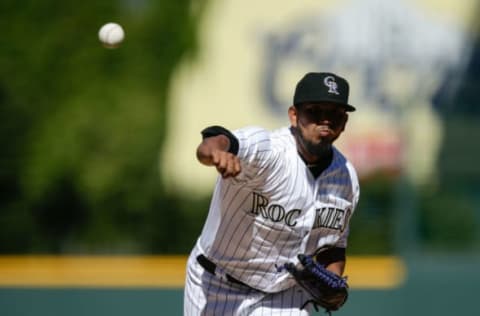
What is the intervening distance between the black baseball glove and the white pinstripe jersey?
11 centimetres

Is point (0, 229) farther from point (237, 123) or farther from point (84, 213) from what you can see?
point (237, 123)

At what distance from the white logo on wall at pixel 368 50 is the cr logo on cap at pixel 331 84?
394 inches

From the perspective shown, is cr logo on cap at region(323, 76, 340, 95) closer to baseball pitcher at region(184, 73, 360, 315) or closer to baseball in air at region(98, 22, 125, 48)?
baseball pitcher at region(184, 73, 360, 315)

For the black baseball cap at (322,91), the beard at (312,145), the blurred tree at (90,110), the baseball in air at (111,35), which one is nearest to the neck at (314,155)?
the beard at (312,145)

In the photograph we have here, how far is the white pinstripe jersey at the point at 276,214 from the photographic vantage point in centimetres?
454

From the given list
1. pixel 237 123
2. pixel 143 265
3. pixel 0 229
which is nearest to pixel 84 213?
pixel 0 229

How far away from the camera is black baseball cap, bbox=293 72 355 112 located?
4.46 m

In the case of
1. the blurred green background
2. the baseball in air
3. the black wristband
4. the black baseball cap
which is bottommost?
the blurred green background

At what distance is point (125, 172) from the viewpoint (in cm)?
1214

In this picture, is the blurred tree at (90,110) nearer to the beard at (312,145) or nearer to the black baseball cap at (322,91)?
the beard at (312,145)

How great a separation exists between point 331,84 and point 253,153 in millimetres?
487

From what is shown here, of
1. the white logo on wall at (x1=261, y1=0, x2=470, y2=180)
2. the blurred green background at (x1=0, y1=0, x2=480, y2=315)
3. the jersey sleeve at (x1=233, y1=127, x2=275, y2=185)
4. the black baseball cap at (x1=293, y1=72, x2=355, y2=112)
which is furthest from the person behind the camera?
the white logo on wall at (x1=261, y1=0, x2=470, y2=180)

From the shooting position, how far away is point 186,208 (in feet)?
33.3

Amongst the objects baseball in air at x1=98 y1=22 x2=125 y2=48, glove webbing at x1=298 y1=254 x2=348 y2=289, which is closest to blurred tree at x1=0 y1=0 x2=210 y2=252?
baseball in air at x1=98 y1=22 x2=125 y2=48
